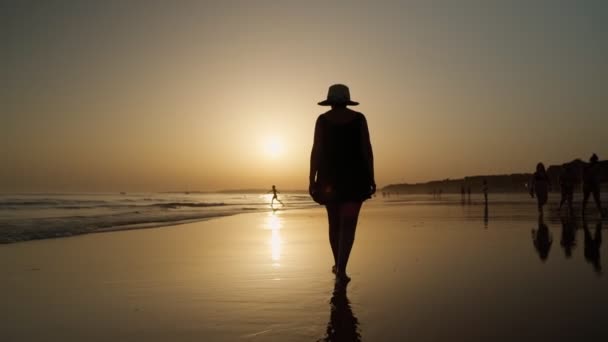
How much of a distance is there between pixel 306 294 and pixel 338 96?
223 centimetres

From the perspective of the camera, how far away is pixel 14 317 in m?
3.74

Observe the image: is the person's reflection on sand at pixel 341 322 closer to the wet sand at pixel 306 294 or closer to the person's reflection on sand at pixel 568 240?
the wet sand at pixel 306 294

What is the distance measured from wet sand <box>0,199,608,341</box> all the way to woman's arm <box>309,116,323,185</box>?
4.14ft

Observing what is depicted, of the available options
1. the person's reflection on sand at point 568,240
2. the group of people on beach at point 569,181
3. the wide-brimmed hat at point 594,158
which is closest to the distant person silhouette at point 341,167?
the person's reflection on sand at point 568,240

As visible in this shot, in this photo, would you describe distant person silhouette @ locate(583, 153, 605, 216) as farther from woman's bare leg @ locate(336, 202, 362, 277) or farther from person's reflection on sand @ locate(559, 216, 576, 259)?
woman's bare leg @ locate(336, 202, 362, 277)

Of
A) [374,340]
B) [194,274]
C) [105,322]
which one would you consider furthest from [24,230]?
[374,340]

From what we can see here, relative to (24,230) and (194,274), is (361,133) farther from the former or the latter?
(24,230)

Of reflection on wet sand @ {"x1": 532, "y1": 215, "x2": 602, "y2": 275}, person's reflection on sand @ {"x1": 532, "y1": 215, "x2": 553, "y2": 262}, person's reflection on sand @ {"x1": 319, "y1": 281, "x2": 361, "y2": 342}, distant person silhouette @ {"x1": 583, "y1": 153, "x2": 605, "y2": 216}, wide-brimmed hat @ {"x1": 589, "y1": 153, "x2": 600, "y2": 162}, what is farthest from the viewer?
distant person silhouette @ {"x1": 583, "y1": 153, "x2": 605, "y2": 216}

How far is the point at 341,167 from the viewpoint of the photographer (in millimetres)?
4871

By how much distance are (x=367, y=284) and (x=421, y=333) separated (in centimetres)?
176

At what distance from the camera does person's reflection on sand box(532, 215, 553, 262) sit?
683 centimetres

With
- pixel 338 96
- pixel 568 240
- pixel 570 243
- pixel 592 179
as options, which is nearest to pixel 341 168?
pixel 338 96

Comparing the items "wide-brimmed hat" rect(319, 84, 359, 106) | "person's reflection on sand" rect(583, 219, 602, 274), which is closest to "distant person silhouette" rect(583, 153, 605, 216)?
"person's reflection on sand" rect(583, 219, 602, 274)

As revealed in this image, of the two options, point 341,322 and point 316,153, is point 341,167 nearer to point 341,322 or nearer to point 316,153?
point 316,153
